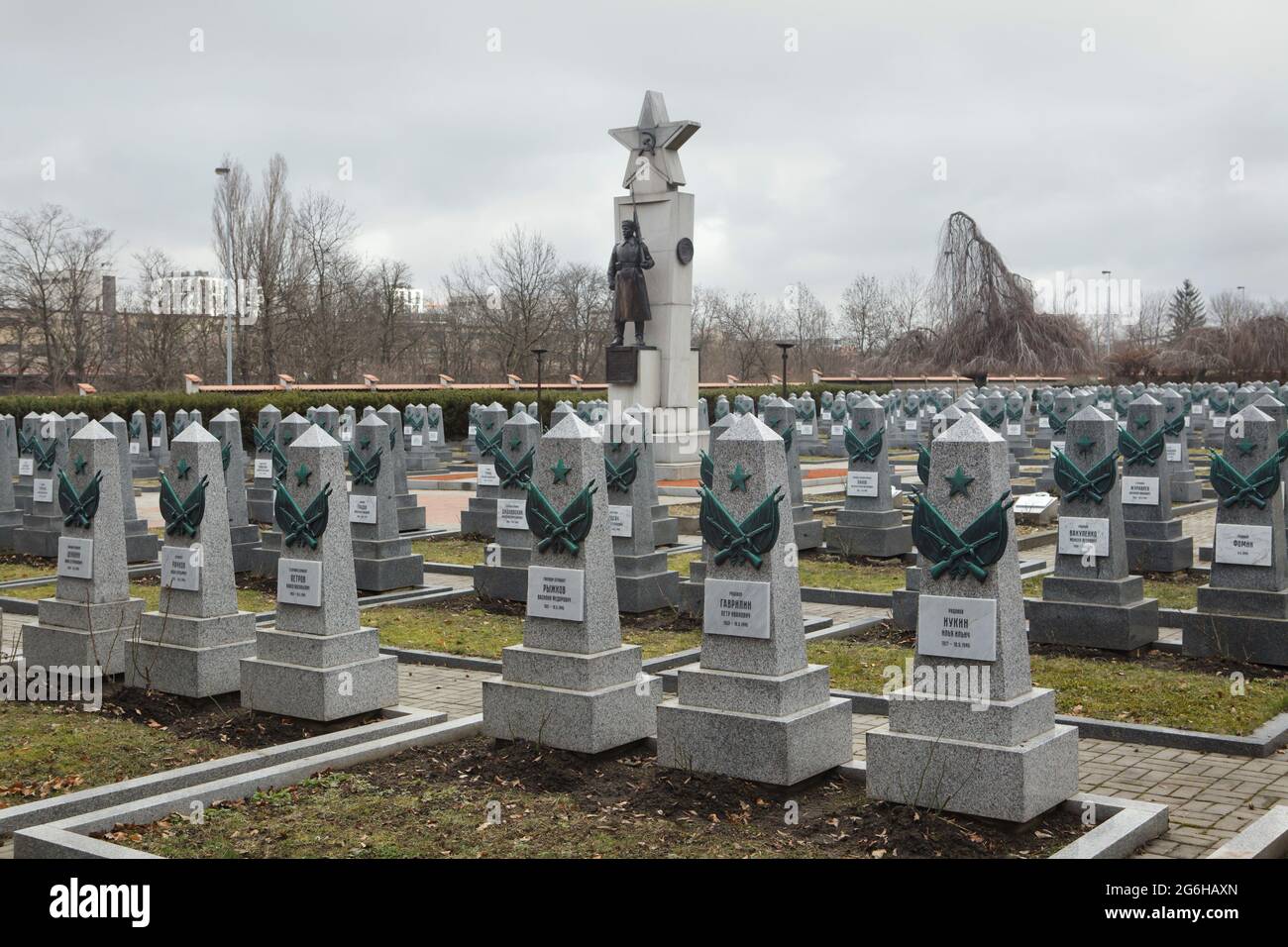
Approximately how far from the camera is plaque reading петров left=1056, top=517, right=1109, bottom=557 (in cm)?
1058

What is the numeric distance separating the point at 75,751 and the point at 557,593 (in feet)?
9.97

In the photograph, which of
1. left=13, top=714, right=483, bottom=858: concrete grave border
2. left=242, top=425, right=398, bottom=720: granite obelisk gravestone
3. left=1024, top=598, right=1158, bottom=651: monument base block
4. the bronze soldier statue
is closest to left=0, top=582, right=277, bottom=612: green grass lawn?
left=242, top=425, right=398, bottom=720: granite obelisk gravestone

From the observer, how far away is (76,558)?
9609mm

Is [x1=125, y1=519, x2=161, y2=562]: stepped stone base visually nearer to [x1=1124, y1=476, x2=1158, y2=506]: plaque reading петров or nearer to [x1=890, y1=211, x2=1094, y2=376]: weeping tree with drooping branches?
[x1=1124, y1=476, x2=1158, y2=506]: plaque reading петров

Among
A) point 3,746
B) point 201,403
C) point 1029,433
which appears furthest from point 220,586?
point 1029,433

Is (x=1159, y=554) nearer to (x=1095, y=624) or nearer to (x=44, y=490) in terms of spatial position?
(x=1095, y=624)

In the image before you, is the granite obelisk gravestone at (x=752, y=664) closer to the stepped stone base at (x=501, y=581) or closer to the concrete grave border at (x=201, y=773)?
the concrete grave border at (x=201, y=773)

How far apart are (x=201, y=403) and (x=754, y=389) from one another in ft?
77.1

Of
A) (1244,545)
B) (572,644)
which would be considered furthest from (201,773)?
(1244,545)

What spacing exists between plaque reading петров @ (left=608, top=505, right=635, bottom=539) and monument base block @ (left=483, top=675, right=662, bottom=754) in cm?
490

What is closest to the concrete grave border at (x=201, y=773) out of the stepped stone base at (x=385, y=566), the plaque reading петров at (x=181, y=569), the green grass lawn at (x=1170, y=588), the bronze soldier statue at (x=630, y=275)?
the plaque reading петров at (x=181, y=569)

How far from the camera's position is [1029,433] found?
3812 centimetres

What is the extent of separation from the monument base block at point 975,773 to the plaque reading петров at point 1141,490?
8.79 metres

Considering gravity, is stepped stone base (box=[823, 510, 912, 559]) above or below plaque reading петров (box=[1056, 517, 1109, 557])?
below
